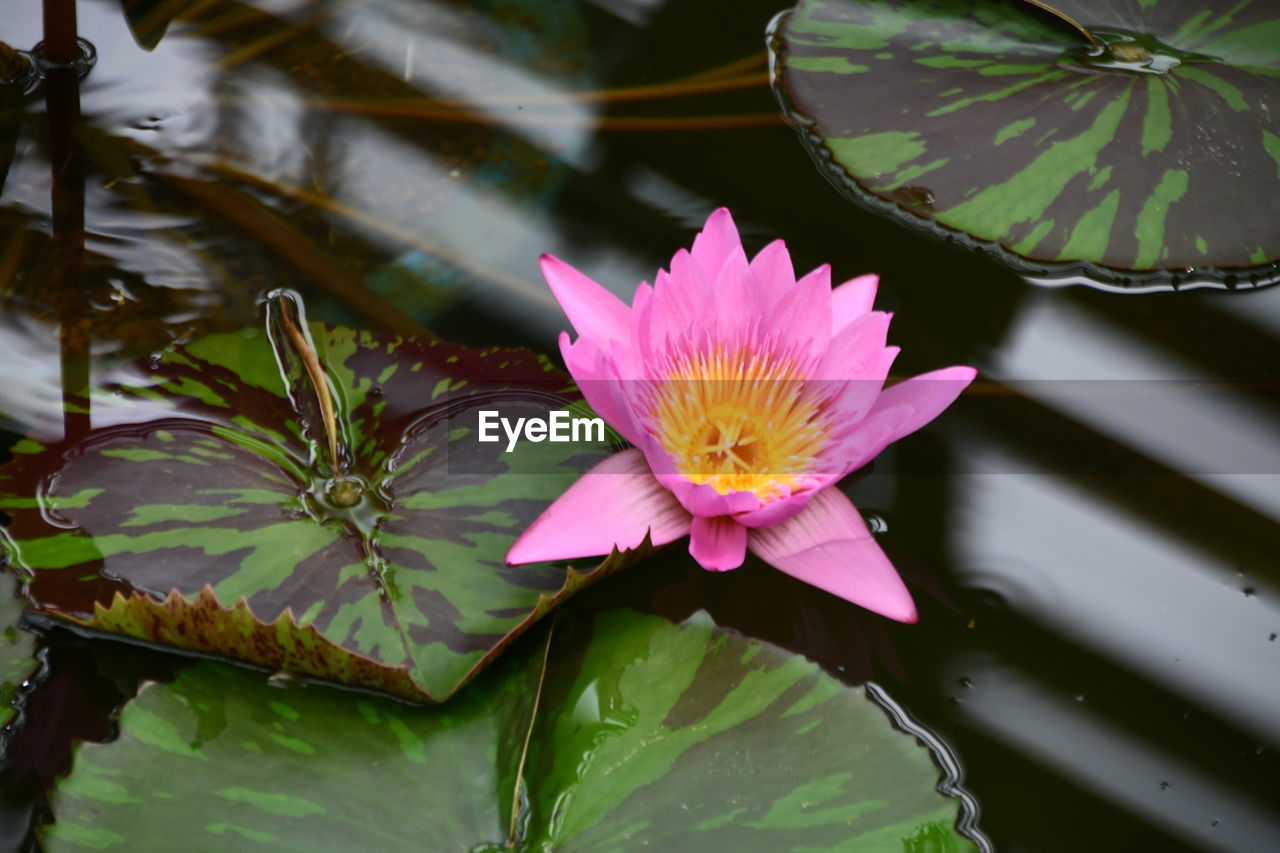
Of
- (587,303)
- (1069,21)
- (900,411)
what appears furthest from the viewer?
(1069,21)

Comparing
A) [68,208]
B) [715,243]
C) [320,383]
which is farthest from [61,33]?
[715,243]

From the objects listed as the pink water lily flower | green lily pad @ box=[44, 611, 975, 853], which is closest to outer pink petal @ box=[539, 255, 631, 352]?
the pink water lily flower

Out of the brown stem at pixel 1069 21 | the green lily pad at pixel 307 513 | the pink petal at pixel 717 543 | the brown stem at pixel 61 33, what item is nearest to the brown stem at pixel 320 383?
the green lily pad at pixel 307 513

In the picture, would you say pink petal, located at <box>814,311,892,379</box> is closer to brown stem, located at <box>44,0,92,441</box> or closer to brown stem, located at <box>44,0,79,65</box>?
brown stem, located at <box>44,0,92,441</box>

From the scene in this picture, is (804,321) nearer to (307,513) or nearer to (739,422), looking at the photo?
(739,422)

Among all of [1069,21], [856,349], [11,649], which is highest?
[1069,21]

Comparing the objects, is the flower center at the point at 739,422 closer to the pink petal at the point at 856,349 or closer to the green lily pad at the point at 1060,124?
the pink petal at the point at 856,349
